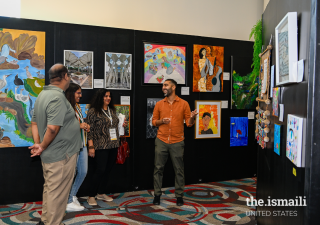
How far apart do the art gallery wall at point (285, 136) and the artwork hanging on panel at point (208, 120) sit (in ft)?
6.87

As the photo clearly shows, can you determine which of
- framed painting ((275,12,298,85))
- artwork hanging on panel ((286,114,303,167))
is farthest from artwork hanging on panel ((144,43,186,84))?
artwork hanging on panel ((286,114,303,167))

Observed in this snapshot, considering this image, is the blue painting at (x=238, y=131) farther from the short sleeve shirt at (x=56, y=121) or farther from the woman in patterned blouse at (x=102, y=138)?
the short sleeve shirt at (x=56, y=121)

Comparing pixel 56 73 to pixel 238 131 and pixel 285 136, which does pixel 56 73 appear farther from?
pixel 238 131

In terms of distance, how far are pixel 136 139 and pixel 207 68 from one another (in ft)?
6.43

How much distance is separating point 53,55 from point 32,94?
694 mm

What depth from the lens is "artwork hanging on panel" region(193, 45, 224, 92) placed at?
5.69 metres

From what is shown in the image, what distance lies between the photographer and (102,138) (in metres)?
4.45

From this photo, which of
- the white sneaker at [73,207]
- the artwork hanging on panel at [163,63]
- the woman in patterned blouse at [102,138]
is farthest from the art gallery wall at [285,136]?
the white sneaker at [73,207]

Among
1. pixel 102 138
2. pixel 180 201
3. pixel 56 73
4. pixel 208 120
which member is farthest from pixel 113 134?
pixel 208 120

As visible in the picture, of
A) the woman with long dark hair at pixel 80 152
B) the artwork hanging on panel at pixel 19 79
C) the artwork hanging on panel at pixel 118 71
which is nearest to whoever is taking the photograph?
the woman with long dark hair at pixel 80 152

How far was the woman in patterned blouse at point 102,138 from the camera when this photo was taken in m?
4.43

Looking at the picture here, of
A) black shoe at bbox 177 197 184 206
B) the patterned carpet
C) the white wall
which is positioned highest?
the white wall

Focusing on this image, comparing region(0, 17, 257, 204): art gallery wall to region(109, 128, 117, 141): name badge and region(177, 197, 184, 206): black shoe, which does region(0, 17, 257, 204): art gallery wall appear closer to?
region(109, 128, 117, 141): name badge

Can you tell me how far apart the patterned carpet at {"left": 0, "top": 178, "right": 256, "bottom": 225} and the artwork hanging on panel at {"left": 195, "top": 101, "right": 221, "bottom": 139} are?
1.14 meters
